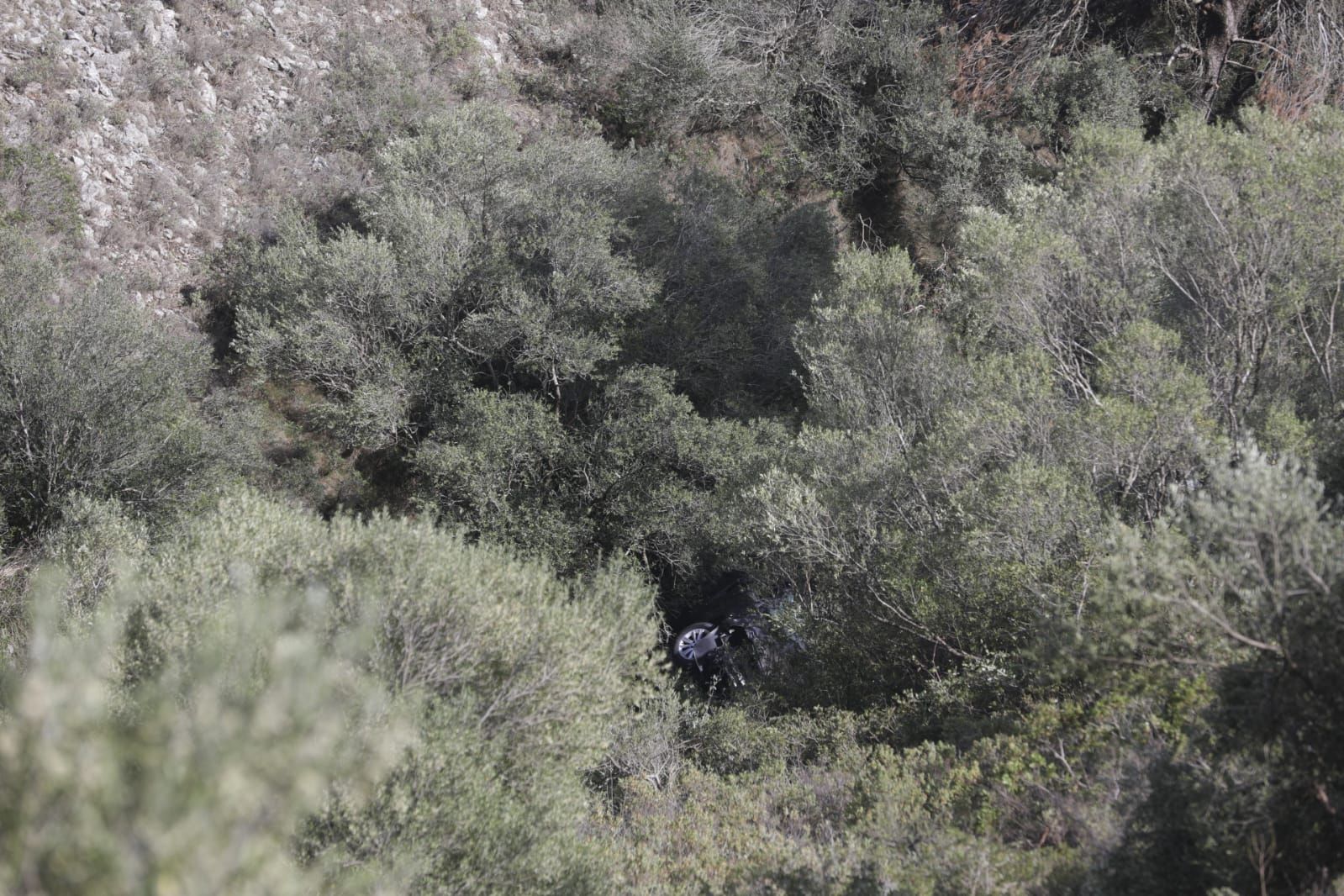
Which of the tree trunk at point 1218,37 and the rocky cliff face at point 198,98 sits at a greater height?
the tree trunk at point 1218,37

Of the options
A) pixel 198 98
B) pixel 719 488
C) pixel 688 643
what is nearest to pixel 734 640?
pixel 688 643

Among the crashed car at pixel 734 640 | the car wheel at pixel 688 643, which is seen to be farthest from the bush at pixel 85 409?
the crashed car at pixel 734 640

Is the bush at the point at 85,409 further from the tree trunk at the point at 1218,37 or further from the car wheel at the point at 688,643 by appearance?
the tree trunk at the point at 1218,37

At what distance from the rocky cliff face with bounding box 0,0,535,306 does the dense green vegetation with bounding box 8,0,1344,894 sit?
2.74 feet

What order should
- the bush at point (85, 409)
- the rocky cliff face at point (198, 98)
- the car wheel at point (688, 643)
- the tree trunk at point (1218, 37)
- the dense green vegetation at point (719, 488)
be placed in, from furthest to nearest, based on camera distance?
the tree trunk at point (1218, 37) → the rocky cliff face at point (198, 98) → the car wheel at point (688, 643) → the bush at point (85, 409) → the dense green vegetation at point (719, 488)

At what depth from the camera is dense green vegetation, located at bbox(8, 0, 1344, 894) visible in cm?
623

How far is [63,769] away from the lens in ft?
12.5

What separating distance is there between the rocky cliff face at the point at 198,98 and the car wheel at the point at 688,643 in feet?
52.6

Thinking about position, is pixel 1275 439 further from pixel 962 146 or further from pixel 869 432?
pixel 962 146

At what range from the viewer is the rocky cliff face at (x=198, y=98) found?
22344mm

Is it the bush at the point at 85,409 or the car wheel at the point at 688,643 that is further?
the car wheel at the point at 688,643

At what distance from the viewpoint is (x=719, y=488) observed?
18500 mm

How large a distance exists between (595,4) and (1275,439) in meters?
29.9

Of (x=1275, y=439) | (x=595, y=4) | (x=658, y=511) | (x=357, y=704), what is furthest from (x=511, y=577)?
(x=595, y=4)
